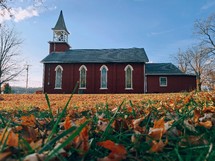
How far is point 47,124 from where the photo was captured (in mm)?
1617

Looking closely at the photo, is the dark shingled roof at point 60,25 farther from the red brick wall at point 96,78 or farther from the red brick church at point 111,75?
the red brick wall at point 96,78

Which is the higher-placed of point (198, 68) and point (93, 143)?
point (198, 68)

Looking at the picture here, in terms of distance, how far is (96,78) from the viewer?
27.1 metres

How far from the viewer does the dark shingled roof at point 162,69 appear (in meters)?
27.3

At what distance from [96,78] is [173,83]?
9886 millimetres

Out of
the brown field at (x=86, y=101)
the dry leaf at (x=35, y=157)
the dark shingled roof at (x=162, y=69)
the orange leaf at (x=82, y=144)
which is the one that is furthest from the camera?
the dark shingled roof at (x=162, y=69)

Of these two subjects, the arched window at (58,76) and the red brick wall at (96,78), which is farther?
the arched window at (58,76)

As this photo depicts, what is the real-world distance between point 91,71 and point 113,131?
85.4ft

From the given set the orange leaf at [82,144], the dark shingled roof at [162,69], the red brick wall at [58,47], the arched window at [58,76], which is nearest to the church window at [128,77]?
the dark shingled roof at [162,69]

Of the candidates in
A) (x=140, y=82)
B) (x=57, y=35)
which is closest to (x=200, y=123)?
(x=140, y=82)

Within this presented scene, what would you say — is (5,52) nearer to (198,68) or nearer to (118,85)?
(118,85)

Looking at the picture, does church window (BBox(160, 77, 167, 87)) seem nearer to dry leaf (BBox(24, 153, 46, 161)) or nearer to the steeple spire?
the steeple spire

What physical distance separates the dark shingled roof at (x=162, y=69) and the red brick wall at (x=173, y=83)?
0.57 meters

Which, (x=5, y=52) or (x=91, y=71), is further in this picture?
(x=5, y=52)
